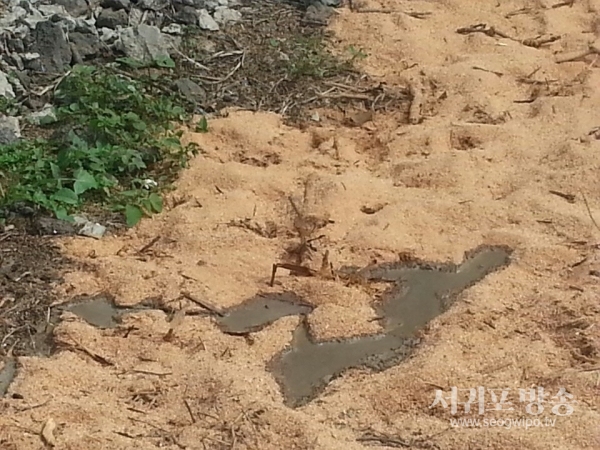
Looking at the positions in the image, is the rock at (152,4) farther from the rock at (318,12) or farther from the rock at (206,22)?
the rock at (318,12)

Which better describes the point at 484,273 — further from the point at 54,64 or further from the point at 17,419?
the point at 54,64

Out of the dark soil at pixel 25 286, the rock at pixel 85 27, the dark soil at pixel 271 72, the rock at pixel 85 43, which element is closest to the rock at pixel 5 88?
the dark soil at pixel 271 72

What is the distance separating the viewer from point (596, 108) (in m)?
3.90

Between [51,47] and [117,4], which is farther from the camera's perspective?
[117,4]

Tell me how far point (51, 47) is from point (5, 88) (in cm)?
33

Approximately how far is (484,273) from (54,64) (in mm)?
2055

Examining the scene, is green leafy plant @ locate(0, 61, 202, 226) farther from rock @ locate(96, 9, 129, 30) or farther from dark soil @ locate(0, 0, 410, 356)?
rock @ locate(96, 9, 129, 30)

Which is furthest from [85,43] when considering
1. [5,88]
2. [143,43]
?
[5,88]

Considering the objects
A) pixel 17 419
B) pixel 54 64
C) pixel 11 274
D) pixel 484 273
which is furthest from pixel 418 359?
pixel 54 64

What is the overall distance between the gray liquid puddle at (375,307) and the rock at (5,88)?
4.20ft

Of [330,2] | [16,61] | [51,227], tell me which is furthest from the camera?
[330,2]

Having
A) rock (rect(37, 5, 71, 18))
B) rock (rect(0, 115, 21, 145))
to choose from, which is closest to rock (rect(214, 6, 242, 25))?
rock (rect(37, 5, 71, 18))

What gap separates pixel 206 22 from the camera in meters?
4.52

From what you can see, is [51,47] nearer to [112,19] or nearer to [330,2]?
[112,19]
